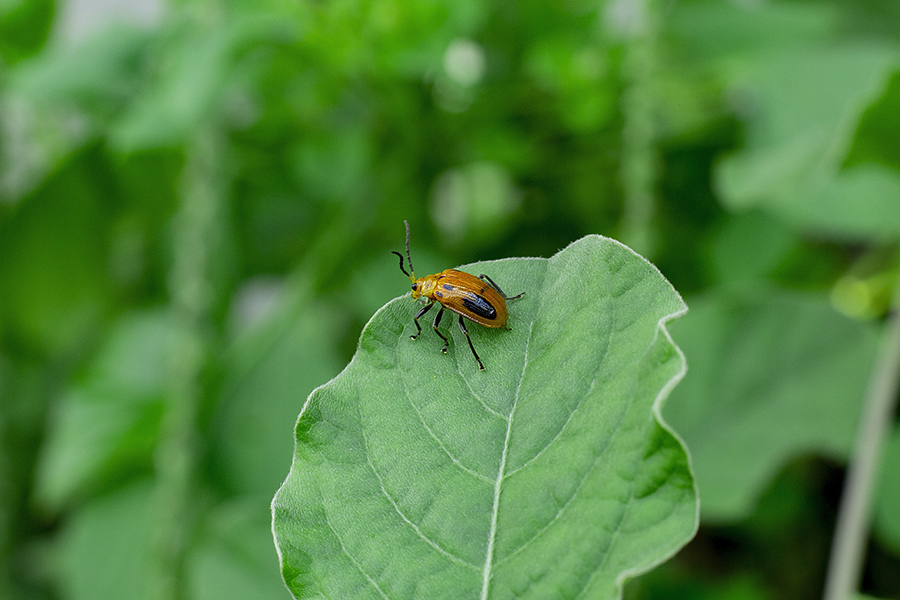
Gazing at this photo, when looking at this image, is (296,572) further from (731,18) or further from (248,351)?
(731,18)

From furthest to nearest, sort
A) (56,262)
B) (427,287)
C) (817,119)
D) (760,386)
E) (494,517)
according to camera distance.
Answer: (56,262)
(817,119)
(760,386)
(427,287)
(494,517)

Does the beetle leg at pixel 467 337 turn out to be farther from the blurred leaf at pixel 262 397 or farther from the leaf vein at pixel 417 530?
the blurred leaf at pixel 262 397

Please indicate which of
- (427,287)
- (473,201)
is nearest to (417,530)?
(427,287)

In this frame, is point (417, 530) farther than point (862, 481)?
No

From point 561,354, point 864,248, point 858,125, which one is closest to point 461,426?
point 561,354

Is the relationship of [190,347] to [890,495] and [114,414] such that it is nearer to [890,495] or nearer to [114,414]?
[114,414]

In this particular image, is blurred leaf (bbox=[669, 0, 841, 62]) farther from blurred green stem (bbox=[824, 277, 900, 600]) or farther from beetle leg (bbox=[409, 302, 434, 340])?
beetle leg (bbox=[409, 302, 434, 340])
